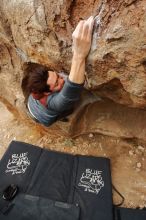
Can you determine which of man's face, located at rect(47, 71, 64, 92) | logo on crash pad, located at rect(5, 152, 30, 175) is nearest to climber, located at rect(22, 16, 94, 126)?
man's face, located at rect(47, 71, 64, 92)

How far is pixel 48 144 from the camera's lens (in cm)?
268

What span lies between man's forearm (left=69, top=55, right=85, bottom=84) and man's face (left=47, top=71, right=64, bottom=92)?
Result: 0.34 m

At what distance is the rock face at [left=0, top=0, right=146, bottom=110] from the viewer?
145 cm

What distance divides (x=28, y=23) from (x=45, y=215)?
1358 millimetres

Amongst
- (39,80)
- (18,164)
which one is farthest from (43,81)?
(18,164)

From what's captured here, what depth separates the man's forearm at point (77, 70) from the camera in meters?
1.64

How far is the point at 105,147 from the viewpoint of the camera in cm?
258

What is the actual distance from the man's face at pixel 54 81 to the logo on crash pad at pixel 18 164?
2.63 feet

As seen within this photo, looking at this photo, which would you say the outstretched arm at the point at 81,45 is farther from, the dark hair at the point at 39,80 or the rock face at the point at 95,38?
the dark hair at the point at 39,80

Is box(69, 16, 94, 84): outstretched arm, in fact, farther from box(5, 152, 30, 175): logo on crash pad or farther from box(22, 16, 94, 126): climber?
box(5, 152, 30, 175): logo on crash pad

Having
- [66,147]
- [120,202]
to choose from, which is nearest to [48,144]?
[66,147]

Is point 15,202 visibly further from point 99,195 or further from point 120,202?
point 120,202

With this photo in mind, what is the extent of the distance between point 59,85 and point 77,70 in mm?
411

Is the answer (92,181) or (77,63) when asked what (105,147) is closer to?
(92,181)
